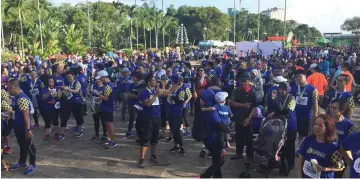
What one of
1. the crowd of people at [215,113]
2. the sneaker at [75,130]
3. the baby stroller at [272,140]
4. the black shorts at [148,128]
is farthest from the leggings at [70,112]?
the baby stroller at [272,140]

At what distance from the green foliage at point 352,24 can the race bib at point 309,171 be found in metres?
129

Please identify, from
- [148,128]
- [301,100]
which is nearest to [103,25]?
[148,128]

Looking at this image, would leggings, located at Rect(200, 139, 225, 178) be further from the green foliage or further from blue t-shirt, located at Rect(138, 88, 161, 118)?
the green foliage

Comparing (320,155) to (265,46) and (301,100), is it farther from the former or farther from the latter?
(265,46)

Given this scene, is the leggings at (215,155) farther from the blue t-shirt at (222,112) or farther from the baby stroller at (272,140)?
the baby stroller at (272,140)

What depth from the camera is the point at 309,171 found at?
386 cm

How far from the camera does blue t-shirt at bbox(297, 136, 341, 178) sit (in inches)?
146

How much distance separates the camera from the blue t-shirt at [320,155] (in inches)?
146

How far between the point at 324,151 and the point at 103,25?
5819cm

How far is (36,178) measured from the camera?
6750 millimetres

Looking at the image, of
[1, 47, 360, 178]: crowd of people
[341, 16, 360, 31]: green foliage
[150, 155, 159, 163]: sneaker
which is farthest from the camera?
[341, 16, 360, 31]: green foliage

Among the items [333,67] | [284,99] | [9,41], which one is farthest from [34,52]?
[284,99]

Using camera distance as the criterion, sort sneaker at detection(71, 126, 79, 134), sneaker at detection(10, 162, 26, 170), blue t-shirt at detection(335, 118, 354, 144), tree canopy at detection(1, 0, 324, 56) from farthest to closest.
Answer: tree canopy at detection(1, 0, 324, 56) → sneaker at detection(71, 126, 79, 134) → sneaker at detection(10, 162, 26, 170) → blue t-shirt at detection(335, 118, 354, 144)

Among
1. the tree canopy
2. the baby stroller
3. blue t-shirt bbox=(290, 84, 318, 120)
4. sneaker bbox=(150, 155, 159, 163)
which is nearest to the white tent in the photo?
the tree canopy
